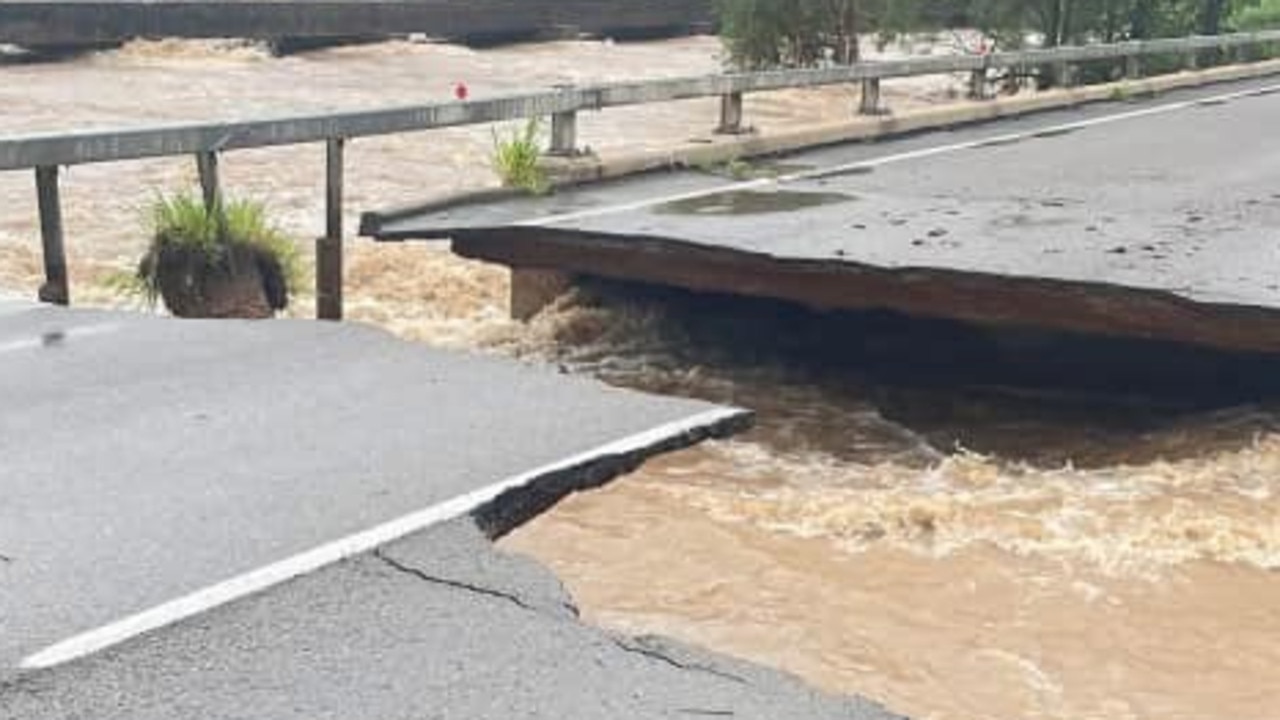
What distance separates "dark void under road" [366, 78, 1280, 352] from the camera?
8.48 meters

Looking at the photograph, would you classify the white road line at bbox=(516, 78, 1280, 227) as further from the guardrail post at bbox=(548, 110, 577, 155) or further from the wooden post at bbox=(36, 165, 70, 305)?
the wooden post at bbox=(36, 165, 70, 305)

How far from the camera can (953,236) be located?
9898mm

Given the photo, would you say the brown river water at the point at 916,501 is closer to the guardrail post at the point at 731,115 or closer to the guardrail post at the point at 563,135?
the guardrail post at the point at 563,135

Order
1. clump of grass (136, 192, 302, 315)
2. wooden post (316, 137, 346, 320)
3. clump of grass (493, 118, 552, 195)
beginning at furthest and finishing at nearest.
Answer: clump of grass (493, 118, 552, 195), wooden post (316, 137, 346, 320), clump of grass (136, 192, 302, 315)

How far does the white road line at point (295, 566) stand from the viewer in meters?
4.55

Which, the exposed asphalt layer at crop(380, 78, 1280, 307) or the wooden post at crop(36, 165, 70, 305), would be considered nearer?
the wooden post at crop(36, 165, 70, 305)

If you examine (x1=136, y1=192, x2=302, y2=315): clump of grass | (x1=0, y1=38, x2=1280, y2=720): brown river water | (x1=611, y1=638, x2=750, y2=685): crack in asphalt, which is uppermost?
(x1=136, y1=192, x2=302, y2=315): clump of grass

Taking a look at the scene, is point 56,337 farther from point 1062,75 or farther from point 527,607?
point 1062,75

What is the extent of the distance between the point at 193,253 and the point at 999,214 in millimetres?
5049

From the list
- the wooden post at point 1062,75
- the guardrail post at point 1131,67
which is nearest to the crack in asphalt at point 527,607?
the wooden post at point 1062,75

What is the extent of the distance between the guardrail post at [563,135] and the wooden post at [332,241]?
267 centimetres

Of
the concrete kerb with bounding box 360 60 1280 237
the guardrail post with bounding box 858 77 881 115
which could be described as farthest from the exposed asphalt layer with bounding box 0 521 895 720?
the guardrail post with bounding box 858 77 881 115

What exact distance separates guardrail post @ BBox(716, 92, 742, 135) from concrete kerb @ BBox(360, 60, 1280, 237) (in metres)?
0.15

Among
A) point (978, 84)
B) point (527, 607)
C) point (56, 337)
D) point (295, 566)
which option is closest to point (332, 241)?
point (56, 337)
